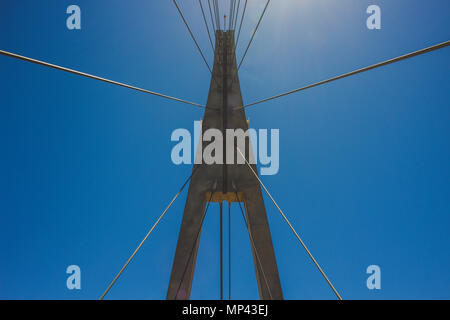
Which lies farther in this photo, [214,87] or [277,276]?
[214,87]

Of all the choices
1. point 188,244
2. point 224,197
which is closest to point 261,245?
point 224,197

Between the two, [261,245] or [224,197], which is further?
[224,197]

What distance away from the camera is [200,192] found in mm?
5938

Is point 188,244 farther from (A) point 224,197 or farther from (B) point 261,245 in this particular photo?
(B) point 261,245

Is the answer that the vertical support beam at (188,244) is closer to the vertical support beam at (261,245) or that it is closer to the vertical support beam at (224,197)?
the vertical support beam at (224,197)

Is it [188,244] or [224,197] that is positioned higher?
[224,197]

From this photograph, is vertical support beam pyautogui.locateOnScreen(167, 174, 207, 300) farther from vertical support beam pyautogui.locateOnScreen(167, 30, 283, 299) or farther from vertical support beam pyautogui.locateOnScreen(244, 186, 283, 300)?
vertical support beam pyautogui.locateOnScreen(244, 186, 283, 300)

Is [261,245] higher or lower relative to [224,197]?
lower
